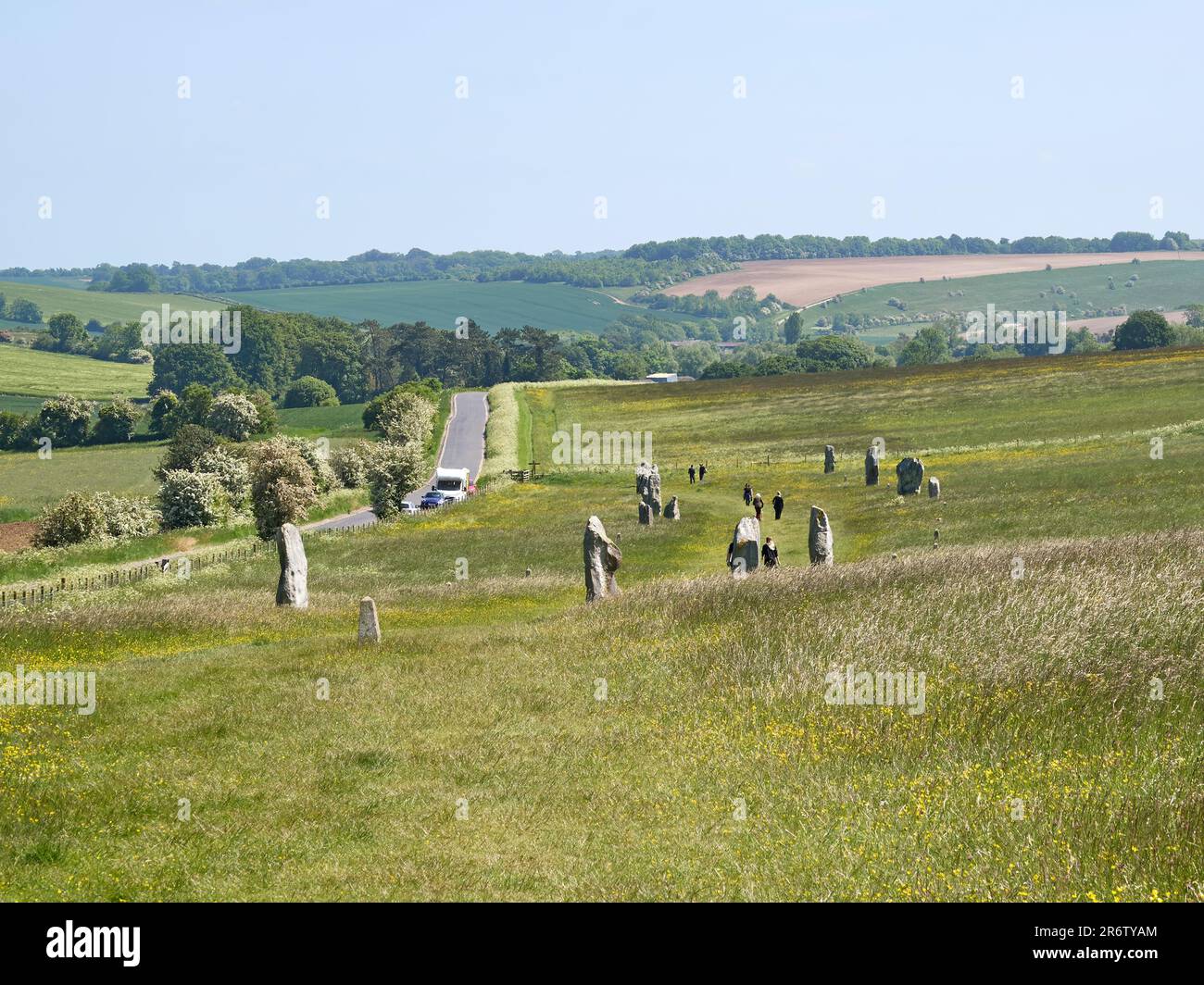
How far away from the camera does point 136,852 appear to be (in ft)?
41.7

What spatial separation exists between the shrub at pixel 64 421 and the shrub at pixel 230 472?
181 ft

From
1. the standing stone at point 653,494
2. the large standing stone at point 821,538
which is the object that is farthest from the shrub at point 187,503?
the large standing stone at point 821,538

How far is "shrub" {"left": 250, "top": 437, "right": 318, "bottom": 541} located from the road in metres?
2.81

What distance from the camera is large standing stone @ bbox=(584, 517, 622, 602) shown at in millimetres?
31984

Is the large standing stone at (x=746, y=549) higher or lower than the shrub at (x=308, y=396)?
lower

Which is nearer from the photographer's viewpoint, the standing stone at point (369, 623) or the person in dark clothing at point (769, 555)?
the standing stone at point (369, 623)

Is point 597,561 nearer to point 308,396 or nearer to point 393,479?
point 393,479

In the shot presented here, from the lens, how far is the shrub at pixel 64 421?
137450 mm

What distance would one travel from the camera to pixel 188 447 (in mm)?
103625

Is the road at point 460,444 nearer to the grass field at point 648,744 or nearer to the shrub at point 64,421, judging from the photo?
the shrub at point 64,421

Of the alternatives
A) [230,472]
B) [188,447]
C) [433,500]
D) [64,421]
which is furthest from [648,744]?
[64,421]

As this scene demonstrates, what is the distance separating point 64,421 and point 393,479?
76.5 metres
